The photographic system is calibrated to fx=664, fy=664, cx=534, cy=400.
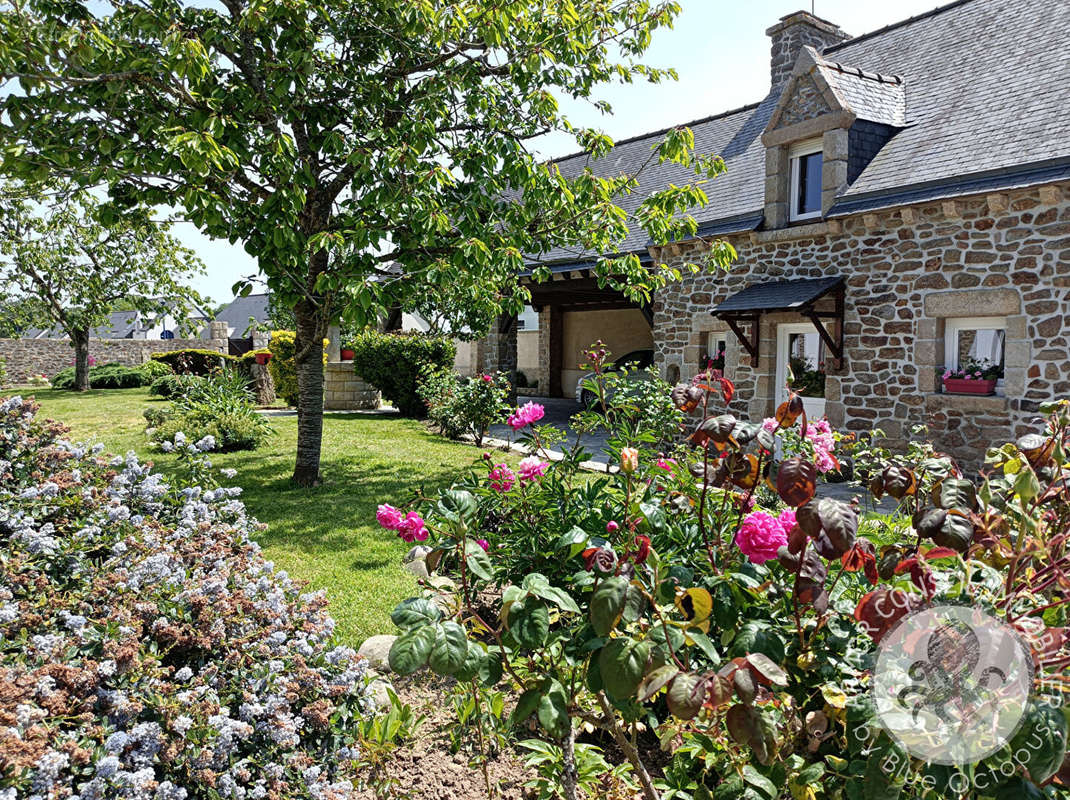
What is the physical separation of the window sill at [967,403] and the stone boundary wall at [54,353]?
87.9 ft

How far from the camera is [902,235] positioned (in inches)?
324

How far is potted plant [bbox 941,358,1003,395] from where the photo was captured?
7.55 m

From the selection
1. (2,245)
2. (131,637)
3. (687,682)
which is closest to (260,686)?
(131,637)

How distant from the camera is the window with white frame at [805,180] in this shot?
948cm

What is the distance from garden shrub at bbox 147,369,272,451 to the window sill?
8.96 metres

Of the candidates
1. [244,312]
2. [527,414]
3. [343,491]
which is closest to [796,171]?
[343,491]

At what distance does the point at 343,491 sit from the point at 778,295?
20.5 ft

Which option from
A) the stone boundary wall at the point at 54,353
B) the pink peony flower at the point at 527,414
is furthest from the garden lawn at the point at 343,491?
the stone boundary wall at the point at 54,353

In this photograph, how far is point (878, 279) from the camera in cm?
849

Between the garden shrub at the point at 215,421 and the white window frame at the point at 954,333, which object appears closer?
the white window frame at the point at 954,333

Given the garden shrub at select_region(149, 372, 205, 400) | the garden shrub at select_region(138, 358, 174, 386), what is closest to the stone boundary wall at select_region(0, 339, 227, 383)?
the garden shrub at select_region(138, 358, 174, 386)

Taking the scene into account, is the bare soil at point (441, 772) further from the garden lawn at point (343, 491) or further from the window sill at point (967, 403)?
the window sill at point (967, 403)

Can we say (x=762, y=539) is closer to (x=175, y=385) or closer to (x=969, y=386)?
(x=969, y=386)

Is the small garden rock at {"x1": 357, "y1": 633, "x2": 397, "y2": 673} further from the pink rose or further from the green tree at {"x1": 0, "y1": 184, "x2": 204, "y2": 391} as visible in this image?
the green tree at {"x1": 0, "y1": 184, "x2": 204, "y2": 391}
